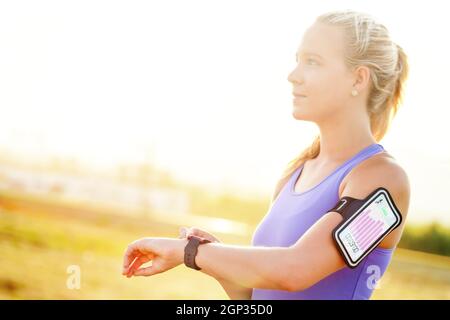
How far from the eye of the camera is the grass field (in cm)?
355

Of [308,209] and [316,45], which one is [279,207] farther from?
[316,45]

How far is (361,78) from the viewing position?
1130mm

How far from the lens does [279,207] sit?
116 centimetres

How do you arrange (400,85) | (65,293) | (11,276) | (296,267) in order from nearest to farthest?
1. (296,267)
2. (400,85)
3. (65,293)
4. (11,276)

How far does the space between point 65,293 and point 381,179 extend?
8.60 ft

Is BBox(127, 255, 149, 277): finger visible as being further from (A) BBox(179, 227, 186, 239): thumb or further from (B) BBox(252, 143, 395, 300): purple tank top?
(B) BBox(252, 143, 395, 300): purple tank top

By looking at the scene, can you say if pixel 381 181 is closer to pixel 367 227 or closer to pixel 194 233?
pixel 367 227

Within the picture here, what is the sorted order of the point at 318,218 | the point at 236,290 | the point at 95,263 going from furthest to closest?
the point at 95,263, the point at 236,290, the point at 318,218

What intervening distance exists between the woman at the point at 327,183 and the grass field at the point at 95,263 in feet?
7.28

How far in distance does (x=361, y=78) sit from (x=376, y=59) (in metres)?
0.04

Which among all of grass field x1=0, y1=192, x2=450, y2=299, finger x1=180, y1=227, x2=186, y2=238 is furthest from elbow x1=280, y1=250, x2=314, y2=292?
grass field x1=0, y1=192, x2=450, y2=299

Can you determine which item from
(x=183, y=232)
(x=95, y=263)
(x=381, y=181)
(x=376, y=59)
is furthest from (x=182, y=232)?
(x=95, y=263)
